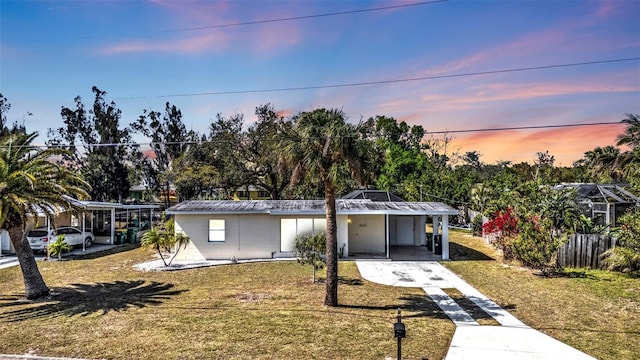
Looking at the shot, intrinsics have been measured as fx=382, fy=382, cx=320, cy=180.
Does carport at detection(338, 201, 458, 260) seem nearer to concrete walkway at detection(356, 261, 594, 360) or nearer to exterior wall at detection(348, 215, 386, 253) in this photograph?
exterior wall at detection(348, 215, 386, 253)

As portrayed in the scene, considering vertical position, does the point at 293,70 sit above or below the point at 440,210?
above

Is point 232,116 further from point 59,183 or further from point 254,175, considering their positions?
point 59,183

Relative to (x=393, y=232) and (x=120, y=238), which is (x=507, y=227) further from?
(x=120, y=238)

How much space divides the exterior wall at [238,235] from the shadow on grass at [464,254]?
28.2 ft

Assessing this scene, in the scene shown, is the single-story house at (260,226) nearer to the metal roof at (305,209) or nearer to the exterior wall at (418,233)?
the metal roof at (305,209)

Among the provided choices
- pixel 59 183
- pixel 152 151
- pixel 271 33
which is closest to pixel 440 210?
pixel 271 33

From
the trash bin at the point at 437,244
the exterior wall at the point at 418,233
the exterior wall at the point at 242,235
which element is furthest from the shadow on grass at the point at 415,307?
the exterior wall at the point at 418,233

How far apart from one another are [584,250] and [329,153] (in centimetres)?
1172

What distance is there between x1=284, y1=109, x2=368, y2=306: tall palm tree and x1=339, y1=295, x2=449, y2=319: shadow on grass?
44.9 inches

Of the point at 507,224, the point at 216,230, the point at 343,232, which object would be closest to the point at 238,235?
the point at 216,230

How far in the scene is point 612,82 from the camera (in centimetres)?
1206

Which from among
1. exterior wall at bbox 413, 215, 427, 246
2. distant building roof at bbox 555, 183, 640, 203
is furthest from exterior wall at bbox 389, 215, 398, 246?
distant building roof at bbox 555, 183, 640, 203

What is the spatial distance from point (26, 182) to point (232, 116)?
24.7m

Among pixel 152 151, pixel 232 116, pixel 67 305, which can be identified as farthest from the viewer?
Answer: pixel 152 151
